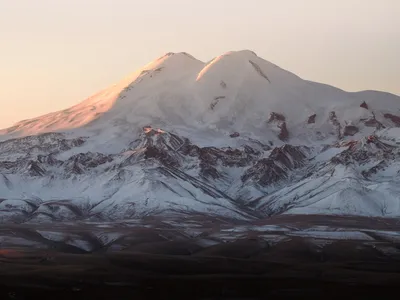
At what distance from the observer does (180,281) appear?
11800 centimetres

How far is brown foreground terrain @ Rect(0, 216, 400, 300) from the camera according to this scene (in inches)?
4309

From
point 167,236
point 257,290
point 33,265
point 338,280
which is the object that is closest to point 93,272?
point 33,265

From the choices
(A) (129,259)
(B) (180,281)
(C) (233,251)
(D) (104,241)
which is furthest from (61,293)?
(D) (104,241)

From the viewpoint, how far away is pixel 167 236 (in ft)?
646

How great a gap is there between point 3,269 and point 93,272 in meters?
13.5

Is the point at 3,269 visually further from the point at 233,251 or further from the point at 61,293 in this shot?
the point at 233,251

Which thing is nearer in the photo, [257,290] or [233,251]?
[257,290]

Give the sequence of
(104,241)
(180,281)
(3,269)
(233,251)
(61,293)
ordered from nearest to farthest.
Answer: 1. (61,293)
2. (180,281)
3. (3,269)
4. (233,251)
5. (104,241)

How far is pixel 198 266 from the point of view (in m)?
137

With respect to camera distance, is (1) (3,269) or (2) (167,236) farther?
(2) (167,236)

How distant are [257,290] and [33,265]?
130 feet

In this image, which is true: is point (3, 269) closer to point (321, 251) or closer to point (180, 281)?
point (180, 281)

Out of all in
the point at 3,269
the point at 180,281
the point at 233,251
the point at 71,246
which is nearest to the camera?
the point at 180,281

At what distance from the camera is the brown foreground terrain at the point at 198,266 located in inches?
4309
